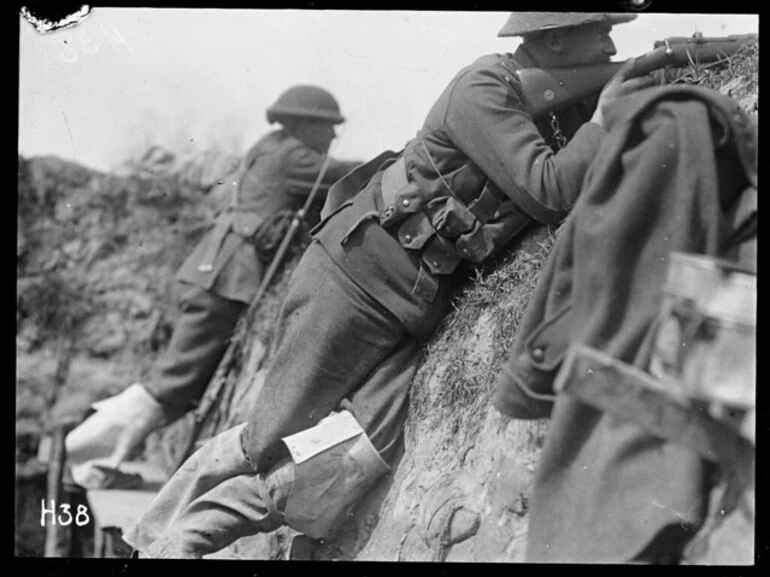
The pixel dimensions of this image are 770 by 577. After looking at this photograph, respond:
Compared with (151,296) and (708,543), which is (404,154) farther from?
(151,296)

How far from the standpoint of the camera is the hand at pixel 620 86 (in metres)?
3.95

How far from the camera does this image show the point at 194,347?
19.9ft

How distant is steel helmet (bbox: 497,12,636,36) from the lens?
405 cm

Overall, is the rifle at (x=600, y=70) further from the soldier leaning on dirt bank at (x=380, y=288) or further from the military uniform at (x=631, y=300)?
the military uniform at (x=631, y=300)

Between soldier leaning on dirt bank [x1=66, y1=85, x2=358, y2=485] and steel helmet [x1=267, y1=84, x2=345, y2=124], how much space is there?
0.43 metres

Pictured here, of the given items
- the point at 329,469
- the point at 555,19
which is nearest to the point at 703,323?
the point at 555,19

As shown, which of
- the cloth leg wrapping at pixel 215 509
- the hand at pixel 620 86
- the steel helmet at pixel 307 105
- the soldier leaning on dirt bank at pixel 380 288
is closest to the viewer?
the hand at pixel 620 86

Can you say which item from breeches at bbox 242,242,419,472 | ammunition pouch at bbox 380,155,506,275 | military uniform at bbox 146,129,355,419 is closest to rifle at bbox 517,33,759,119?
ammunition pouch at bbox 380,155,506,275

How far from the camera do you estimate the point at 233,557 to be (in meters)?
4.43

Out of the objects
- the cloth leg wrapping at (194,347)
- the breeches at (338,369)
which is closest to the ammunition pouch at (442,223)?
the breeches at (338,369)

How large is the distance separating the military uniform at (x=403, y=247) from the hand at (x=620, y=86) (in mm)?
94

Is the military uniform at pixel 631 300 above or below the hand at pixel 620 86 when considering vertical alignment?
below

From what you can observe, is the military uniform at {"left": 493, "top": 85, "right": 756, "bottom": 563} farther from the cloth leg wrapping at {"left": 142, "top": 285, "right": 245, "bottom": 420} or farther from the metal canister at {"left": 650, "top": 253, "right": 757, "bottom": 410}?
the cloth leg wrapping at {"left": 142, "top": 285, "right": 245, "bottom": 420}

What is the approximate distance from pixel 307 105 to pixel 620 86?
4.65ft
